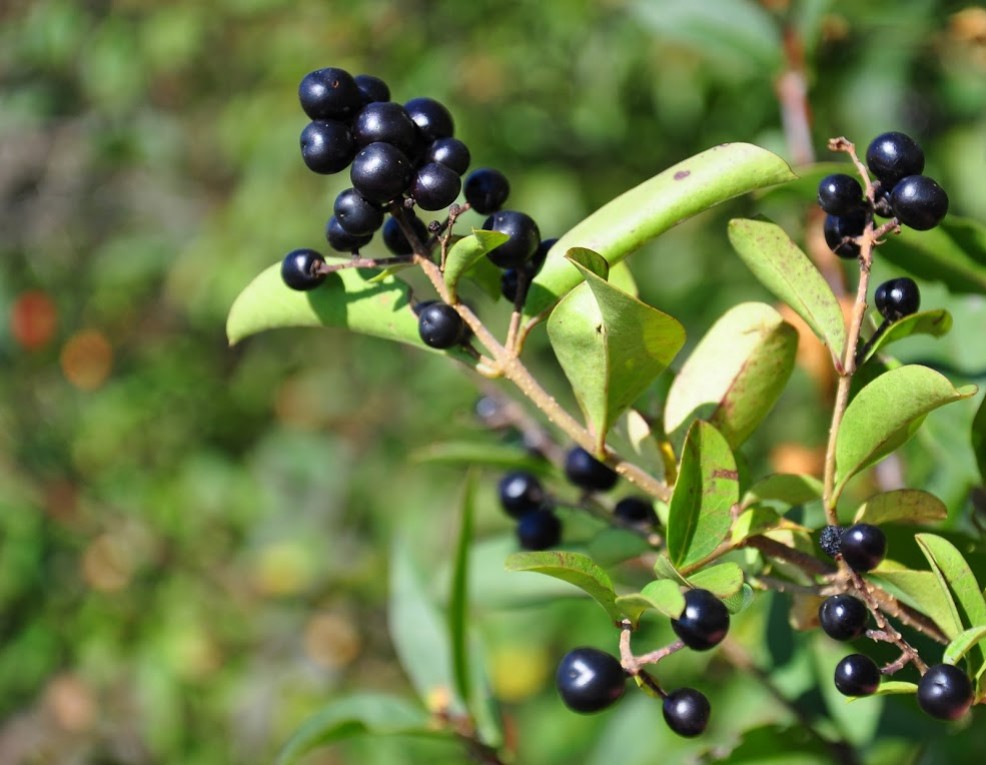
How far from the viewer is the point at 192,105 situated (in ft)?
15.0

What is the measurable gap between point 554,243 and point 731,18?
1.09 metres

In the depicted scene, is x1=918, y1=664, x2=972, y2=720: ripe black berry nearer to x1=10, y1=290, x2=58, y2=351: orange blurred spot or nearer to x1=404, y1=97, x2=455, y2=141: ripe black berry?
x1=404, y1=97, x2=455, y2=141: ripe black berry

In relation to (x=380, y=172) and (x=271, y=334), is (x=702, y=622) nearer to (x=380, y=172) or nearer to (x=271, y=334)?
(x=380, y=172)

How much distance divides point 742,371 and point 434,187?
30 cm

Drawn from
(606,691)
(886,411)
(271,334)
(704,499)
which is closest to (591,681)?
(606,691)

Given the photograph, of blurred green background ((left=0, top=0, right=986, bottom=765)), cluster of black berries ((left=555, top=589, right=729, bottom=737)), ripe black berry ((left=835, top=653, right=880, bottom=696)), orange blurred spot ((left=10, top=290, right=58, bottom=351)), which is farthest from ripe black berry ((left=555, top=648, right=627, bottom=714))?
orange blurred spot ((left=10, top=290, right=58, bottom=351))

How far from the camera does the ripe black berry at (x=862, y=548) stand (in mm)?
740

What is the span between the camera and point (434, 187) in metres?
0.77

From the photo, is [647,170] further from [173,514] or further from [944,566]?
[944,566]

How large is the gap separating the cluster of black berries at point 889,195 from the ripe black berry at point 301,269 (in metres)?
0.40

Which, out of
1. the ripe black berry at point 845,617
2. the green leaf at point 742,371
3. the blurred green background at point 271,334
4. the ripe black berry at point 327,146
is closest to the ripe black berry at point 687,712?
the ripe black berry at point 845,617

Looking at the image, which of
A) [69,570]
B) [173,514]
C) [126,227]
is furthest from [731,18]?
[126,227]

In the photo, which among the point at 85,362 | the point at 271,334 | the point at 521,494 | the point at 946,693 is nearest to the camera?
the point at 946,693

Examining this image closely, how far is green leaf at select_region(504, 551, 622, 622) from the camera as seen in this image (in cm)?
70
